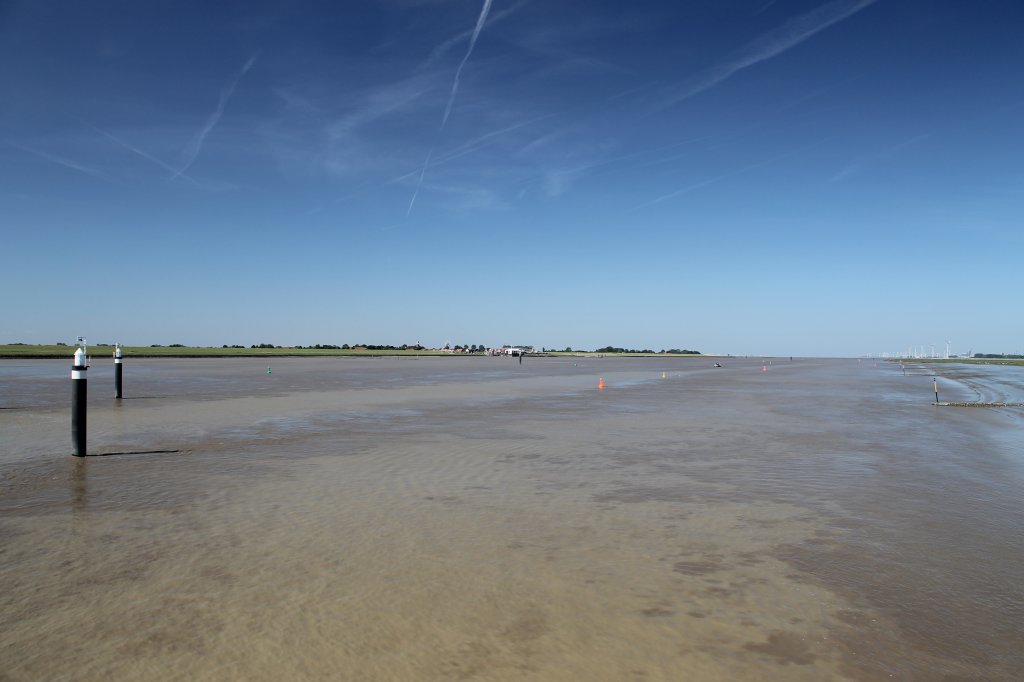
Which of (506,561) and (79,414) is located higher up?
(79,414)

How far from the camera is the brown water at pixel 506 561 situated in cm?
427

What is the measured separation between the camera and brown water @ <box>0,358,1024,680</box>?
4270mm

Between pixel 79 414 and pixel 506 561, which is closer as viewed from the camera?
pixel 506 561

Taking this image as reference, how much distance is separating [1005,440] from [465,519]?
15244 millimetres

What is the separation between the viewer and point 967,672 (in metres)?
4.13

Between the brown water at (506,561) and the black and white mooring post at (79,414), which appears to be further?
the black and white mooring post at (79,414)

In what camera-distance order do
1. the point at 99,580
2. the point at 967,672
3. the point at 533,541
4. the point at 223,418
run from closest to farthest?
A: the point at 967,672 → the point at 99,580 → the point at 533,541 → the point at 223,418

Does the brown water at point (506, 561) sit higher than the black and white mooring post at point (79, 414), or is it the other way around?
the black and white mooring post at point (79, 414)

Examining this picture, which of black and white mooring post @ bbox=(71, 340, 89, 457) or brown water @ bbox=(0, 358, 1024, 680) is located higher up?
black and white mooring post @ bbox=(71, 340, 89, 457)

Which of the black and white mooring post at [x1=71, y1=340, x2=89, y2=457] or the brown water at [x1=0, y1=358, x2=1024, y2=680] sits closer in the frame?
the brown water at [x1=0, y1=358, x2=1024, y2=680]

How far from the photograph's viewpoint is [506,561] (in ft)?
20.2

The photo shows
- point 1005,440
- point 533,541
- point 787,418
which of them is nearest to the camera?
point 533,541

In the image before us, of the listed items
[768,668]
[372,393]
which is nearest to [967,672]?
[768,668]

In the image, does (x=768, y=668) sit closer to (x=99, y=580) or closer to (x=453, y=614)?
(x=453, y=614)
